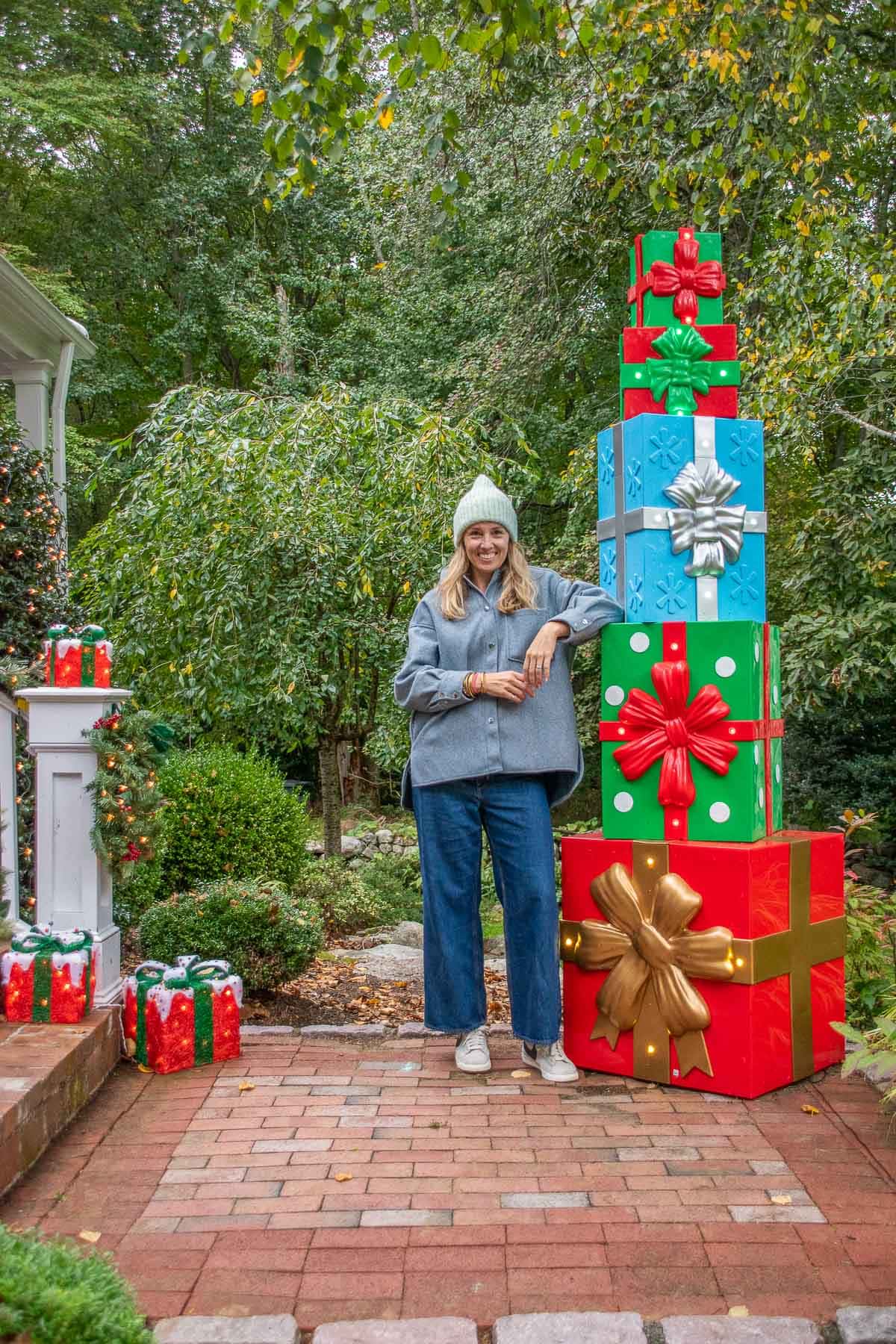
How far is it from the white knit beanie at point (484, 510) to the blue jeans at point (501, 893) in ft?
2.60

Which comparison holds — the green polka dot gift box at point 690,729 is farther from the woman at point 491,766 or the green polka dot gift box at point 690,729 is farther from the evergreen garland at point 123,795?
the evergreen garland at point 123,795

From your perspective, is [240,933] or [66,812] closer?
[66,812]

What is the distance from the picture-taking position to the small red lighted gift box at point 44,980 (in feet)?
10.9

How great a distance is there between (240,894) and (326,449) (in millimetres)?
2815

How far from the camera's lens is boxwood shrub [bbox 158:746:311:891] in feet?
18.7

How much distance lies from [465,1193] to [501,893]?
1080 millimetres

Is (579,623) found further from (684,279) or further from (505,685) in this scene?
Result: (684,279)

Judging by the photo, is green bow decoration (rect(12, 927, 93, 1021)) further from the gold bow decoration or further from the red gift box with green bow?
the red gift box with green bow

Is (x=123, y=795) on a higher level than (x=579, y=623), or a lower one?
lower

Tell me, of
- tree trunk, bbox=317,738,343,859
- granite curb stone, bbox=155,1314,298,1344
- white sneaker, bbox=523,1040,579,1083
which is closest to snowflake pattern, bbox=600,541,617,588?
white sneaker, bbox=523,1040,579,1083

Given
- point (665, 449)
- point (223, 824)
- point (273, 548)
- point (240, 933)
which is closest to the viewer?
point (665, 449)

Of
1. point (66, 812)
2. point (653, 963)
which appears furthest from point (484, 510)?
point (66, 812)

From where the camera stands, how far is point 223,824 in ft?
19.0

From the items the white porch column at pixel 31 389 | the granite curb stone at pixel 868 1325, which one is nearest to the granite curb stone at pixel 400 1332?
the granite curb stone at pixel 868 1325
